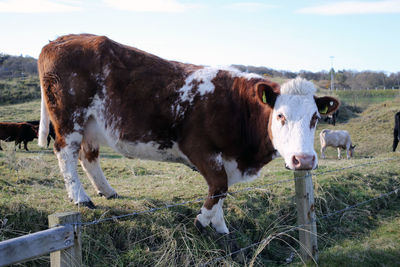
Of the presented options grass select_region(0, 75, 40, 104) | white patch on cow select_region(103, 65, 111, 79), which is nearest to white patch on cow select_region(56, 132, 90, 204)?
white patch on cow select_region(103, 65, 111, 79)

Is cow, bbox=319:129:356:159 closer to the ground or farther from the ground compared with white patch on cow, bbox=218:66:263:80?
closer to the ground

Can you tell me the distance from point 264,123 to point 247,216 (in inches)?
75.9

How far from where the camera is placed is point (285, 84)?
5.15 meters

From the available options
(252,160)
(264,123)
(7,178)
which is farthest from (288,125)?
(7,178)

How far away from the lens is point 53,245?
2.91 metres

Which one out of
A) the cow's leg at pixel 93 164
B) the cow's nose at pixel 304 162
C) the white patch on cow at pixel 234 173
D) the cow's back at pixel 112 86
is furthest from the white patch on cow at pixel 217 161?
the cow's leg at pixel 93 164

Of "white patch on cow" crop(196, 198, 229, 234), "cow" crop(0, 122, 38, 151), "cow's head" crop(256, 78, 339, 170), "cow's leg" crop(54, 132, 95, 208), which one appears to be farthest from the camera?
"cow" crop(0, 122, 38, 151)

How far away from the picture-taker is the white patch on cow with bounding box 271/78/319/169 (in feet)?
15.3

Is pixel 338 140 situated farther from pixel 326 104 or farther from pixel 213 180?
pixel 213 180

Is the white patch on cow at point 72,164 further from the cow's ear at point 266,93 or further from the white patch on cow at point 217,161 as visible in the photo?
the cow's ear at point 266,93

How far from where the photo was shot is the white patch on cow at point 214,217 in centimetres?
546

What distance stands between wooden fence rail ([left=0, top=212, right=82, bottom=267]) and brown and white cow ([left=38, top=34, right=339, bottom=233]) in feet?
8.34

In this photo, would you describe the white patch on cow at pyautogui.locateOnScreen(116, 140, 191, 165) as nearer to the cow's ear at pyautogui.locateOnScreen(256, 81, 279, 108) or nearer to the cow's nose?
Result: the cow's ear at pyautogui.locateOnScreen(256, 81, 279, 108)

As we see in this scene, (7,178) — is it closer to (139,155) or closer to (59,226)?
(139,155)
